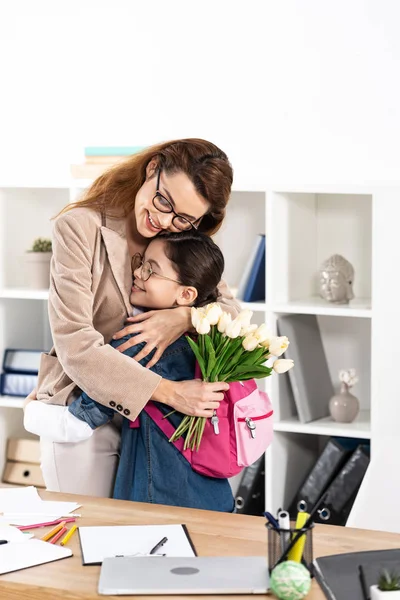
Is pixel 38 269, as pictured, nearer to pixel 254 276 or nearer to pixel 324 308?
pixel 254 276

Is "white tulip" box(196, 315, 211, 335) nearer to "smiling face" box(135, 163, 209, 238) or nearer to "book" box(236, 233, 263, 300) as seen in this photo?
"smiling face" box(135, 163, 209, 238)

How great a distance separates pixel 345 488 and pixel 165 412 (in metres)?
1.41

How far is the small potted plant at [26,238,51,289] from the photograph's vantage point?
3.96 meters

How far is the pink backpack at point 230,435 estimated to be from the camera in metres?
2.31

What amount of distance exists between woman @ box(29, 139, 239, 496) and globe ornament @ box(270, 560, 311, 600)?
74cm

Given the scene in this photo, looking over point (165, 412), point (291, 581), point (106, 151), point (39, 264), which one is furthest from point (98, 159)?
point (291, 581)

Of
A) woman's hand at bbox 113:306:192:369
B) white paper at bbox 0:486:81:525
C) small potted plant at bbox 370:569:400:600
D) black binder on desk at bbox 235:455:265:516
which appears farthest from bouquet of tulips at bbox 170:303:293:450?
black binder on desk at bbox 235:455:265:516

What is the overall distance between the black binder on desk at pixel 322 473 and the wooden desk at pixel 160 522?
1.65 meters

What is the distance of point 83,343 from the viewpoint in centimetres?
230

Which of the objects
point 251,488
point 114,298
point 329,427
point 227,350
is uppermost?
point 114,298

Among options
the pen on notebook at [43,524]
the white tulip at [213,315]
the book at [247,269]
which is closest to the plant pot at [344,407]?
the book at [247,269]

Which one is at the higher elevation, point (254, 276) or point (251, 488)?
point (254, 276)

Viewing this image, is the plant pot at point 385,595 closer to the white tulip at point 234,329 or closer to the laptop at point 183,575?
the laptop at point 183,575

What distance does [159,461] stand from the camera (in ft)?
7.66
